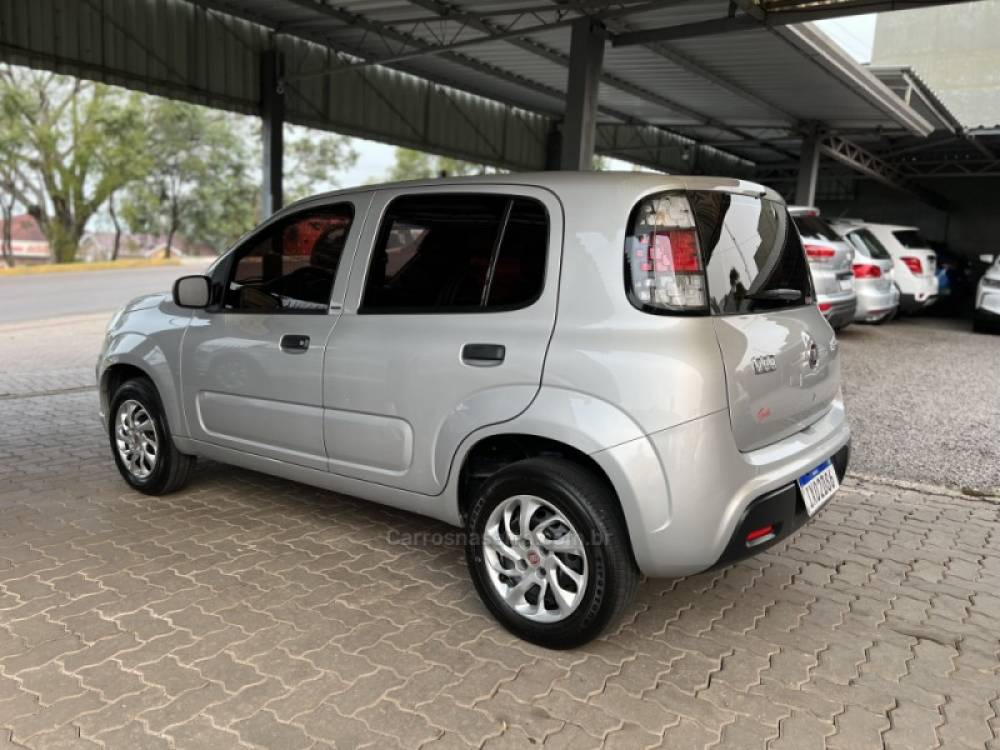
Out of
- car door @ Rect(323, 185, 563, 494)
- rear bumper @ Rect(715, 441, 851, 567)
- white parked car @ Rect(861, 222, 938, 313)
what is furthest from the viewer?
white parked car @ Rect(861, 222, 938, 313)

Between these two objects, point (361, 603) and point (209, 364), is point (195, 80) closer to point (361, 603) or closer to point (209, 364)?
point (209, 364)

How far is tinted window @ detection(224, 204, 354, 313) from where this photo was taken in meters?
3.78

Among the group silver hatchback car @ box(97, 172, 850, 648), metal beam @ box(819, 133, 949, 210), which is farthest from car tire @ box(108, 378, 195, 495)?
metal beam @ box(819, 133, 949, 210)

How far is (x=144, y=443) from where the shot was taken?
467cm

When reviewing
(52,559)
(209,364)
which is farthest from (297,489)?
(52,559)

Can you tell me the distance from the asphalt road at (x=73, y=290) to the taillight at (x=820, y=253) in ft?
44.0

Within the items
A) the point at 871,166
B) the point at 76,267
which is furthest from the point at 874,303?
the point at 76,267

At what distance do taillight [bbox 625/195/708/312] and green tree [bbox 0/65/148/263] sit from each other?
3139cm

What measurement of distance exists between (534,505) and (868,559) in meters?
2.08

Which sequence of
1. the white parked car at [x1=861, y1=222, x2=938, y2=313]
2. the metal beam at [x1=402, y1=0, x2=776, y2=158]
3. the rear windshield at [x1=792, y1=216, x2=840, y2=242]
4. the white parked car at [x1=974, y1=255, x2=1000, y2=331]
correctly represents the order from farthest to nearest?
the white parked car at [x1=861, y1=222, x2=938, y2=313]
the white parked car at [x1=974, y1=255, x2=1000, y2=331]
the metal beam at [x1=402, y1=0, x2=776, y2=158]
the rear windshield at [x1=792, y1=216, x2=840, y2=242]

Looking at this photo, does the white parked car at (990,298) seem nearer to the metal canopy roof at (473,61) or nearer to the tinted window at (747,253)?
the metal canopy roof at (473,61)

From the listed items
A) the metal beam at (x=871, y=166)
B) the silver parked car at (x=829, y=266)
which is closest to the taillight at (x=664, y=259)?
the silver parked car at (x=829, y=266)

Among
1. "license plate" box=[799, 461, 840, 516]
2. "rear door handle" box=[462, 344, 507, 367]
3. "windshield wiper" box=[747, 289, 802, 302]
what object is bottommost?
"license plate" box=[799, 461, 840, 516]

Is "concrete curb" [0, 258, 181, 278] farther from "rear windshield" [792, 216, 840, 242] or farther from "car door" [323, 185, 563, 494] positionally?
"car door" [323, 185, 563, 494]
